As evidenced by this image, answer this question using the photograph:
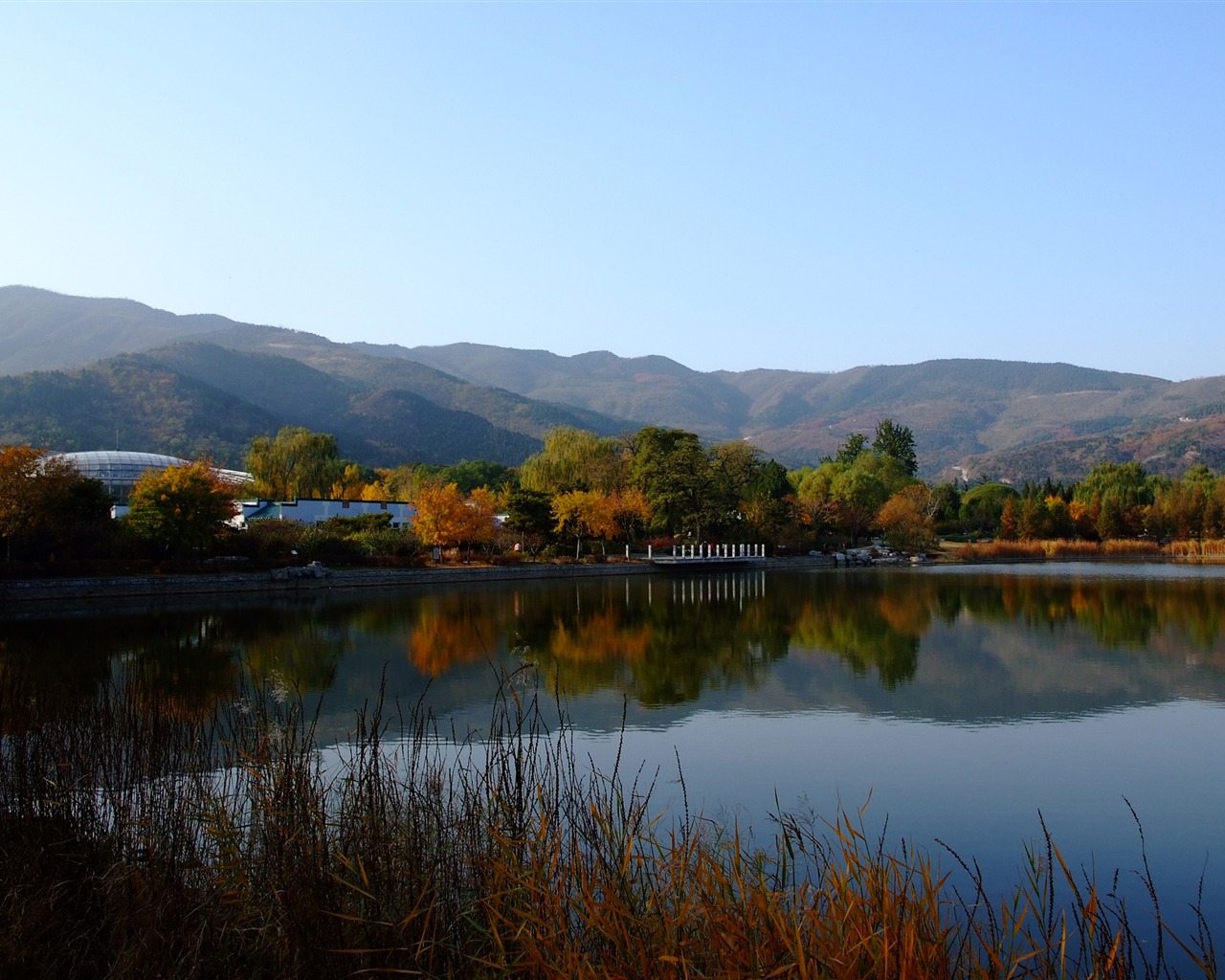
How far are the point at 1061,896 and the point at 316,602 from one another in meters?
25.6

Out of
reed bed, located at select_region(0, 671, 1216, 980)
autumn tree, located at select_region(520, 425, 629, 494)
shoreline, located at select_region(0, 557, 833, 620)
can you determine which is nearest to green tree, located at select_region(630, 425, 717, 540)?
autumn tree, located at select_region(520, 425, 629, 494)

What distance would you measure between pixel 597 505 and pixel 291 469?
74.6ft

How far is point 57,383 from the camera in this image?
11400 centimetres

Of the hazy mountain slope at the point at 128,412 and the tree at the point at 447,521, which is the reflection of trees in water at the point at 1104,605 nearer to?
Result: the tree at the point at 447,521

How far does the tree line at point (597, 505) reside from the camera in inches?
1261

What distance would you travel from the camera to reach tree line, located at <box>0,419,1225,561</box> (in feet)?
105

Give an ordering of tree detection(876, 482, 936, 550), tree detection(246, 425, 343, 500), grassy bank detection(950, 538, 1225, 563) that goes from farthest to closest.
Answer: tree detection(876, 482, 936, 550), tree detection(246, 425, 343, 500), grassy bank detection(950, 538, 1225, 563)

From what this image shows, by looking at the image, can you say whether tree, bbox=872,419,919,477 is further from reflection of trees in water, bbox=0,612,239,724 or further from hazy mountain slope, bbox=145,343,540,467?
reflection of trees in water, bbox=0,612,239,724

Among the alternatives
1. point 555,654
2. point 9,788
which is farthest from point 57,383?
point 9,788

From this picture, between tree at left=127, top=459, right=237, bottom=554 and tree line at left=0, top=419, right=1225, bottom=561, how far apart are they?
61 mm

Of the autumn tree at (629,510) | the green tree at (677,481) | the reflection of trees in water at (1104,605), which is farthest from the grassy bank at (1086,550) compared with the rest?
the autumn tree at (629,510)

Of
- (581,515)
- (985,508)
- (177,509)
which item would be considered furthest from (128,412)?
(177,509)

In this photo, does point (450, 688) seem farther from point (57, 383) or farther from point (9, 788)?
point (57, 383)

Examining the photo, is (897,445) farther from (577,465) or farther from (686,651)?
(686,651)
